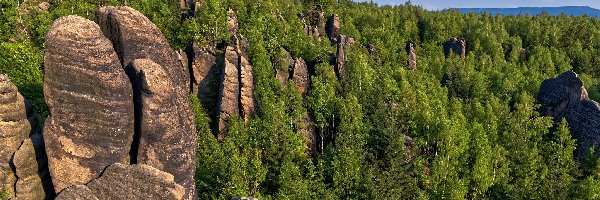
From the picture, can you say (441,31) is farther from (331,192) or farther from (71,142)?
(71,142)

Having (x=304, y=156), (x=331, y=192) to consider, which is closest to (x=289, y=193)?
(x=331, y=192)

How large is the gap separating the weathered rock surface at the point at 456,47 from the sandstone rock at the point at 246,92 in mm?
82031

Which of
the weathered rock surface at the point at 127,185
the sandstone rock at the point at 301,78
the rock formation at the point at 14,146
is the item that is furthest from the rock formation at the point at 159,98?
the sandstone rock at the point at 301,78

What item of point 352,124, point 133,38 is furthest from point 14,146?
point 352,124

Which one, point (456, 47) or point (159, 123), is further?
point (456, 47)

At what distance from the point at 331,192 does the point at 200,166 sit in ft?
56.8

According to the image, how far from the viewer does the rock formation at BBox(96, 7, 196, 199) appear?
120ft

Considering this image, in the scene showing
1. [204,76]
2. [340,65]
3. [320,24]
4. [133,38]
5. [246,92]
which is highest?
[133,38]

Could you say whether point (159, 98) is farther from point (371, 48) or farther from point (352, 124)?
point (371, 48)

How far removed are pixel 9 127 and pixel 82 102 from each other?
19.1ft

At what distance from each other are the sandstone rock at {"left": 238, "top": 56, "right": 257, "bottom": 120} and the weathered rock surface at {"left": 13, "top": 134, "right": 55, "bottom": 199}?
34572 mm

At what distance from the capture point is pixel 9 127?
3412cm

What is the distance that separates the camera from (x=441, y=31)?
14938 cm

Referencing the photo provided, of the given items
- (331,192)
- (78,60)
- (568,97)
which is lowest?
(331,192)
